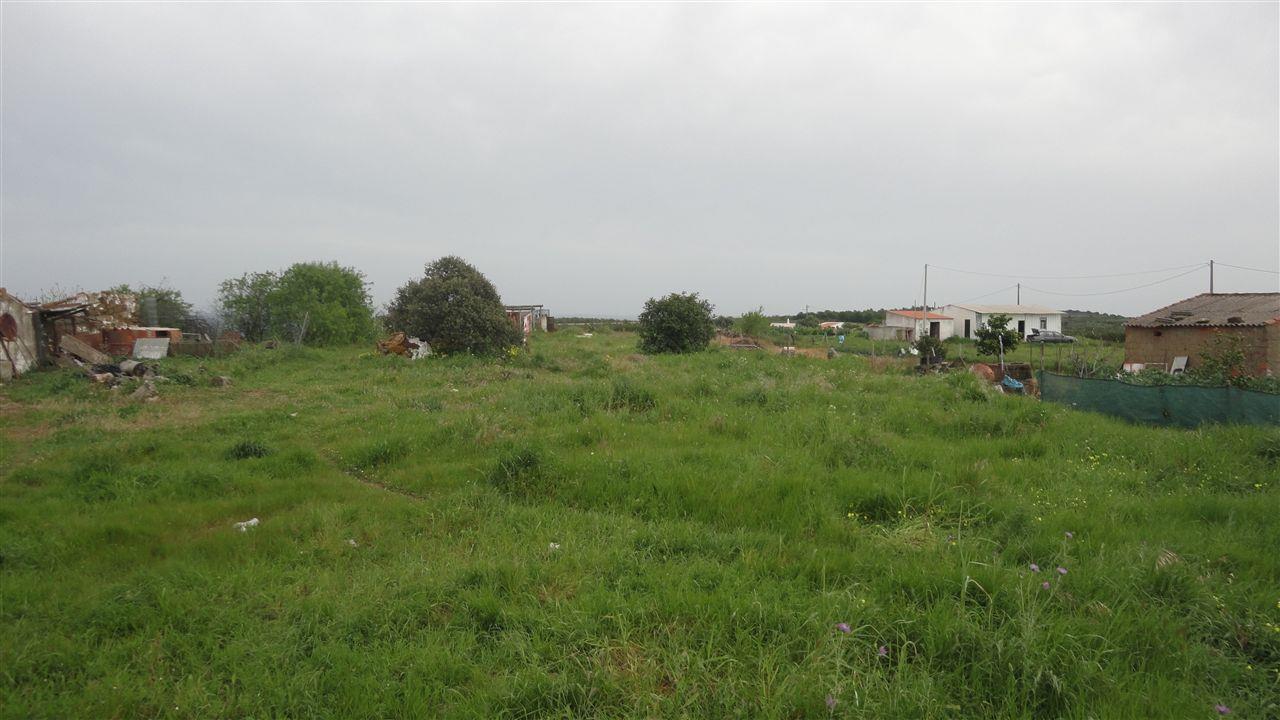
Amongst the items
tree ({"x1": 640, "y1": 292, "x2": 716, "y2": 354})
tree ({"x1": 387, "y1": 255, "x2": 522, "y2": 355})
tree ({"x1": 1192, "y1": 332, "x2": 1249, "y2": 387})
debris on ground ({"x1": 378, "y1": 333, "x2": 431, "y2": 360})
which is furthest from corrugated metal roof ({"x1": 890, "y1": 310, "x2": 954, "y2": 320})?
debris on ground ({"x1": 378, "y1": 333, "x2": 431, "y2": 360})

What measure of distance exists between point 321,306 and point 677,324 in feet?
51.5

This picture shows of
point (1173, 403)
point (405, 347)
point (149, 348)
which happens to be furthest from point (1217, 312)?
point (149, 348)

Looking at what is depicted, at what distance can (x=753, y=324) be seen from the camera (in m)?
32.3

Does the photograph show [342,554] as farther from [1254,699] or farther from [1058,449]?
[1058,449]

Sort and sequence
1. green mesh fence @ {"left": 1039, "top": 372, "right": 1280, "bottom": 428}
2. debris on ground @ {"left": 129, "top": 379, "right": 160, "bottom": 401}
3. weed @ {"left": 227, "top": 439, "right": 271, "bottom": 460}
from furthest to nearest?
debris on ground @ {"left": 129, "top": 379, "right": 160, "bottom": 401} < green mesh fence @ {"left": 1039, "top": 372, "right": 1280, "bottom": 428} < weed @ {"left": 227, "top": 439, "right": 271, "bottom": 460}

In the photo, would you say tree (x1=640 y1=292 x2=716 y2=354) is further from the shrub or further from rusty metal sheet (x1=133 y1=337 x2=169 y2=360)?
rusty metal sheet (x1=133 y1=337 x2=169 y2=360)

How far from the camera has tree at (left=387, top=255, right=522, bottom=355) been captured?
Result: 19109 millimetres

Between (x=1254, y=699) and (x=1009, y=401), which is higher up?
(x=1009, y=401)

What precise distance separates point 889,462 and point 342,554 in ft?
17.6

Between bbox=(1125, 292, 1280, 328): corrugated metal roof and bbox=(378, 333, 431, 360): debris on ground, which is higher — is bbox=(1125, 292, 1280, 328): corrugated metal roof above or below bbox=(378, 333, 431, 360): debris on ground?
above

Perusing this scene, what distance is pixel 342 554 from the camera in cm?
443

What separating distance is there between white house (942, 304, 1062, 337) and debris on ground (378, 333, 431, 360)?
41.7 meters

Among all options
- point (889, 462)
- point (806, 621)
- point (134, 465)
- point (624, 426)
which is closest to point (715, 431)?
point (624, 426)

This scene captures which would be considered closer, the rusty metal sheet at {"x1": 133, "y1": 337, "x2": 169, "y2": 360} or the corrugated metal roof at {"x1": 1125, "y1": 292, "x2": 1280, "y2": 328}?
the corrugated metal roof at {"x1": 1125, "y1": 292, "x2": 1280, "y2": 328}
